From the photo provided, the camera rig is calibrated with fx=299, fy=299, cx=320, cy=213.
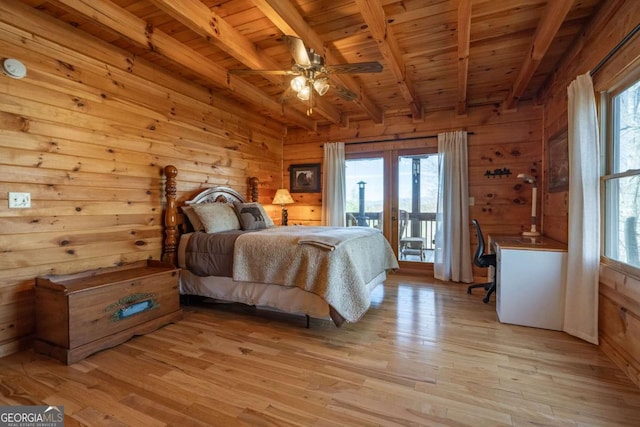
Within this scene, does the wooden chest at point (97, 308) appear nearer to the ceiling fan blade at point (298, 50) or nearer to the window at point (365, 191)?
the ceiling fan blade at point (298, 50)

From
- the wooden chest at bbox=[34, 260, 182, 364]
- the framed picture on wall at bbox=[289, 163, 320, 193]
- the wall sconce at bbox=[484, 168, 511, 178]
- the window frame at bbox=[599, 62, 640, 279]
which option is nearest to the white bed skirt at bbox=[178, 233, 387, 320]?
the wooden chest at bbox=[34, 260, 182, 364]

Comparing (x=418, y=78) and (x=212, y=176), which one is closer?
(x=418, y=78)

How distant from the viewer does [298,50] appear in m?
2.18

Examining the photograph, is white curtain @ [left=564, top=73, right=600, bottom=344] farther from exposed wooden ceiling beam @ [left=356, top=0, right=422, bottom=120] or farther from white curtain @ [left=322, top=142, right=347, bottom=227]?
white curtain @ [left=322, top=142, right=347, bottom=227]

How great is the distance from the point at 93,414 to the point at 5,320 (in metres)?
1.29

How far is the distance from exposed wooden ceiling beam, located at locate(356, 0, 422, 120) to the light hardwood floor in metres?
2.47

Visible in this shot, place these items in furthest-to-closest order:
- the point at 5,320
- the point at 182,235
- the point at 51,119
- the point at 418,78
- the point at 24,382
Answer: the point at 418,78 → the point at 182,235 → the point at 51,119 → the point at 5,320 → the point at 24,382

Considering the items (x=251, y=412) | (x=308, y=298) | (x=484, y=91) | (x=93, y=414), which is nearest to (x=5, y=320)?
(x=93, y=414)

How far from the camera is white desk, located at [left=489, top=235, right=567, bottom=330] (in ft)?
8.67

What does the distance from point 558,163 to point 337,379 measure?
3236mm

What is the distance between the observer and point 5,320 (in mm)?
2203

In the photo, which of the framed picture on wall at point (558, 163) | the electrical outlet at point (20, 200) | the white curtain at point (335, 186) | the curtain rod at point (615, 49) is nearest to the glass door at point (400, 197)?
the white curtain at point (335, 186)

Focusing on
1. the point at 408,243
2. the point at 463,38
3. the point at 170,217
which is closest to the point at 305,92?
the point at 463,38

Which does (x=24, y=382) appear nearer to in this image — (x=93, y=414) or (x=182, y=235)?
(x=93, y=414)
